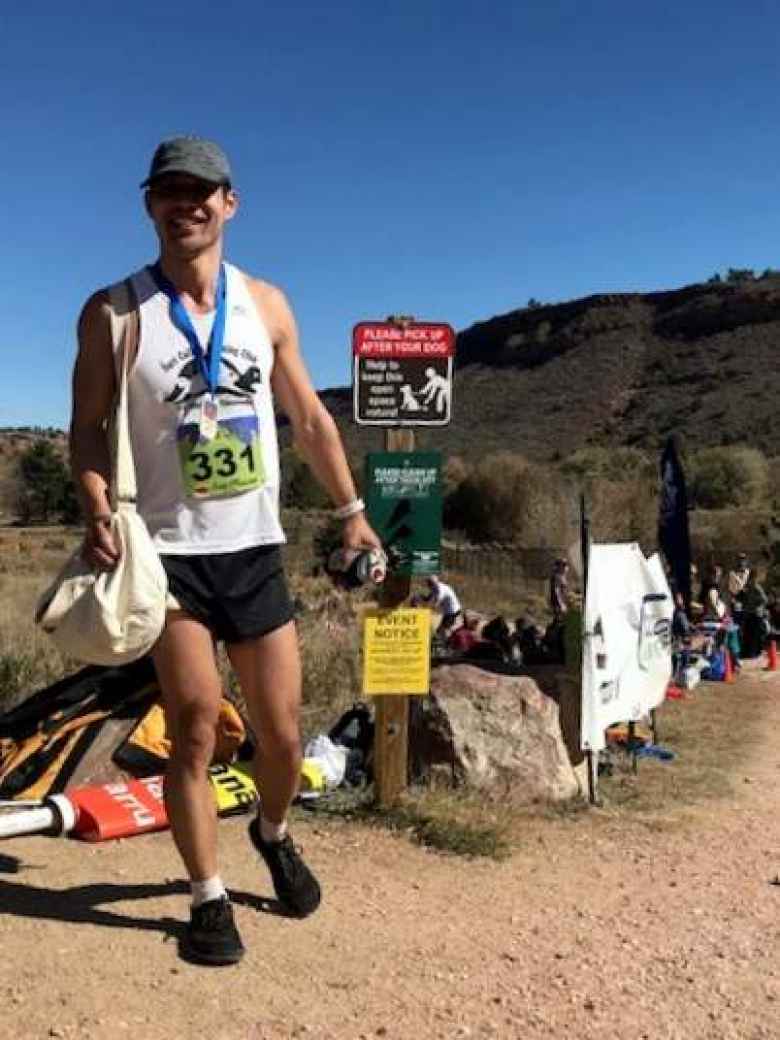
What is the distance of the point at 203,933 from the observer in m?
3.51

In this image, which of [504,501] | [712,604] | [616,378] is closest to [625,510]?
[504,501]

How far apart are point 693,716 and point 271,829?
627 centimetres

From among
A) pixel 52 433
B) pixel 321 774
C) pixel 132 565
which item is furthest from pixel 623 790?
pixel 52 433

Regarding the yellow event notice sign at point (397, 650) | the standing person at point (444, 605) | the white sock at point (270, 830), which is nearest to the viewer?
the white sock at point (270, 830)

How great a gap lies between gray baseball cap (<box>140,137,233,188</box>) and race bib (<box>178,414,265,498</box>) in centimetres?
68

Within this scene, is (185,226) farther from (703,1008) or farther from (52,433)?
(52,433)

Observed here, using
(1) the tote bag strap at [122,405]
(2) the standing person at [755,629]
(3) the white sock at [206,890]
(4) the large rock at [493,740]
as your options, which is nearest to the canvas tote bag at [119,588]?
(1) the tote bag strap at [122,405]

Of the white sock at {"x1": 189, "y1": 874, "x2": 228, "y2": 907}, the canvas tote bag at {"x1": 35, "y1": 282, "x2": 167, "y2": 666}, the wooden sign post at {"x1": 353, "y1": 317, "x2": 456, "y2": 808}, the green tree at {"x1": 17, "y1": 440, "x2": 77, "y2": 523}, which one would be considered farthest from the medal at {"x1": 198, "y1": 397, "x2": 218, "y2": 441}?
the green tree at {"x1": 17, "y1": 440, "x2": 77, "y2": 523}

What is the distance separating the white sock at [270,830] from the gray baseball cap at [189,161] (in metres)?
2.01

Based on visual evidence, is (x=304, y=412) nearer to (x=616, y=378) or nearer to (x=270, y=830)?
(x=270, y=830)

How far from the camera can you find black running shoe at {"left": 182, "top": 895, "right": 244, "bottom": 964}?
138 inches

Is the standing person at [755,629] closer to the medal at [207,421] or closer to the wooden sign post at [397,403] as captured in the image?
the wooden sign post at [397,403]

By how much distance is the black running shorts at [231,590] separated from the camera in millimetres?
3363

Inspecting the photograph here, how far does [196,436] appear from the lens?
131 inches
